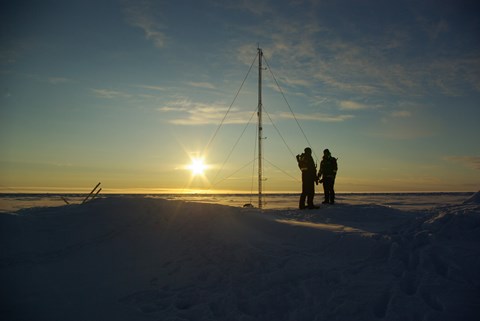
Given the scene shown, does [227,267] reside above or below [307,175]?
below

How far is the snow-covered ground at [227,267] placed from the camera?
19.5 ft

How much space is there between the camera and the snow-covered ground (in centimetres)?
596

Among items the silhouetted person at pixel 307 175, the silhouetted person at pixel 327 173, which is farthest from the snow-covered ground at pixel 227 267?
the silhouetted person at pixel 327 173

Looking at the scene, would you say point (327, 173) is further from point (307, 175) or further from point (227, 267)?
point (227, 267)

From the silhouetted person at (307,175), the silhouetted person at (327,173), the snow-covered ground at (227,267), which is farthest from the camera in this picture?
the silhouetted person at (327,173)

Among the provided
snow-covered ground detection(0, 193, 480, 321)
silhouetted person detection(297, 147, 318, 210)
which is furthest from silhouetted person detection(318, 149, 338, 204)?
snow-covered ground detection(0, 193, 480, 321)

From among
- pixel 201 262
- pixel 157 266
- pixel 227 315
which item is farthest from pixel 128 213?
pixel 227 315

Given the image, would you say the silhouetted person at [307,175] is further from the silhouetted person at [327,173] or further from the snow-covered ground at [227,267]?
the snow-covered ground at [227,267]

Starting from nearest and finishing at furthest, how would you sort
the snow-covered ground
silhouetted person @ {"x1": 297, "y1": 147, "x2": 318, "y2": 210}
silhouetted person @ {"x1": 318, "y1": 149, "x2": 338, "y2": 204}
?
the snow-covered ground
silhouetted person @ {"x1": 297, "y1": 147, "x2": 318, "y2": 210}
silhouetted person @ {"x1": 318, "y1": 149, "x2": 338, "y2": 204}

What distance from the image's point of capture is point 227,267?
7285 mm

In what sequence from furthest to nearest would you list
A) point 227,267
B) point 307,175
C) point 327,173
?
point 327,173 → point 307,175 → point 227,267

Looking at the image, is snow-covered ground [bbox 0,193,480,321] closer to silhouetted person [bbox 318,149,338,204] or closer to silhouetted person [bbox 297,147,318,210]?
silhouetted person [bbox 297,147,318,210]

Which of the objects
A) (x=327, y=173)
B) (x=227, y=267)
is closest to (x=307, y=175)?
(x=327, y=173)

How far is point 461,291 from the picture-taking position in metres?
5.93
